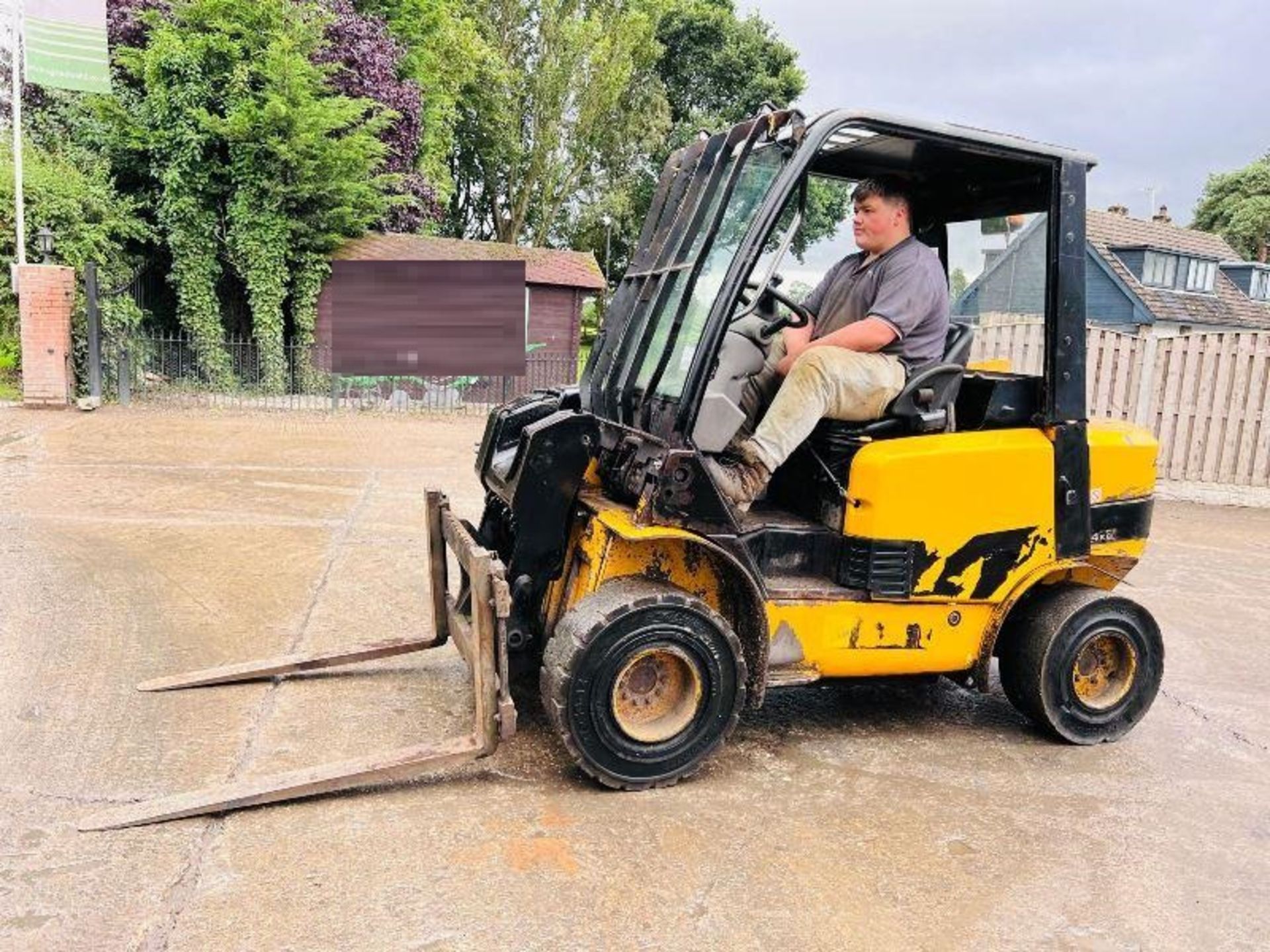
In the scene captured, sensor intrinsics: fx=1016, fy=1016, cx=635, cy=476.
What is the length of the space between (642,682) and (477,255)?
57.2ft

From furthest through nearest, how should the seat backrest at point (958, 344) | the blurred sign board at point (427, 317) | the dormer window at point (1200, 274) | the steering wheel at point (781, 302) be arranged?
the dormer window at point (1200, 274) → the blurred sign board at point (427, 317) → the seat backrest at point (958, 344) → the steering wheel at point (781, 302)

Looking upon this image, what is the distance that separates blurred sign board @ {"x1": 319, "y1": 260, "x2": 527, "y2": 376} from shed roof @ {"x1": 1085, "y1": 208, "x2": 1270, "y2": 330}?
19912 millimetres

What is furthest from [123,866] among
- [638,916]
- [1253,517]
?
[1253,517]

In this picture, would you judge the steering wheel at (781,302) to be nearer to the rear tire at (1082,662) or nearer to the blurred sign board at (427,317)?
the rear tire at (1082,662)

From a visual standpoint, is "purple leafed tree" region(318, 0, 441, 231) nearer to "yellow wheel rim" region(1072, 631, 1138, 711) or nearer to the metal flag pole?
the metal flag pole

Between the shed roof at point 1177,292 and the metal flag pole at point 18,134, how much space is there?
26881mm

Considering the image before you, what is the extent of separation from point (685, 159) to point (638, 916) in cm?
302

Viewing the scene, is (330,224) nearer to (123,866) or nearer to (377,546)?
(377,546)

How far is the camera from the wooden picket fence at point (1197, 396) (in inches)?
452

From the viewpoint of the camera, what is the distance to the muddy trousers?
Result: 3.93m

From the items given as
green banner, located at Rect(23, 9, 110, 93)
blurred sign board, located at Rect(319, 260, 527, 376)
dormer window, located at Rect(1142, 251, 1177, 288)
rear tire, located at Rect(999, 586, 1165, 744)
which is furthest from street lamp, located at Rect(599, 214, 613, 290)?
rear tire, located at Rect(999, 586, 1165, 744)

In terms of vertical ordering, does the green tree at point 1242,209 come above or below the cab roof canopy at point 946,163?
above

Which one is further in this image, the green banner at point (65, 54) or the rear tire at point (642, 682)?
the green banner at point (65, 54)

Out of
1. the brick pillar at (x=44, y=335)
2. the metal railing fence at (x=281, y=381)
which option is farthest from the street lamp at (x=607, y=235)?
the brick pillar at (x=44, y=335)
